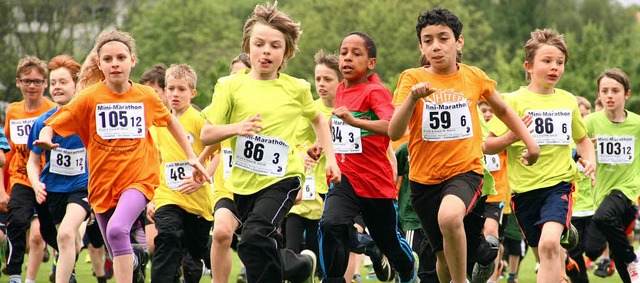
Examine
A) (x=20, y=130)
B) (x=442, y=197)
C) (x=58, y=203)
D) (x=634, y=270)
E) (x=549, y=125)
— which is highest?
(x=549, y=125)

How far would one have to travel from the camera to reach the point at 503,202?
12.6 m

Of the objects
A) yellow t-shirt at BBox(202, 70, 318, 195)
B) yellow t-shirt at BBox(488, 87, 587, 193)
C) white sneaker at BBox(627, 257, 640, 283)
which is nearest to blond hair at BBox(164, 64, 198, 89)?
yellow t-shirt at BBox(202, 70, 318, 195)

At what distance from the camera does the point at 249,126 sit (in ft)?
25.3

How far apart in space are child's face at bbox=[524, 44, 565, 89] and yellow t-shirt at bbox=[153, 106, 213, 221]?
3082 mm

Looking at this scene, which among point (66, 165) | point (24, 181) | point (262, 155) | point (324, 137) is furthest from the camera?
point (24, 181)

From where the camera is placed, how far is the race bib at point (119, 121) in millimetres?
8859

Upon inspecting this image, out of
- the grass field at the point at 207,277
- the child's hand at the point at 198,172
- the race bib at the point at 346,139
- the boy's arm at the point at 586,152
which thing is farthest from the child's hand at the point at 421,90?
the grass field at the point at 207,277

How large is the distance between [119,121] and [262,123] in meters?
1.34

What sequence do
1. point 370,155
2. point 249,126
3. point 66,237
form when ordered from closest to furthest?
point 249,126 < point 370,155 < point 66,237

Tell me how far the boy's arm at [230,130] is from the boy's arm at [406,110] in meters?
0.97

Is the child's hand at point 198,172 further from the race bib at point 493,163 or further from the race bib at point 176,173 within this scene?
the race bib at point 493,163

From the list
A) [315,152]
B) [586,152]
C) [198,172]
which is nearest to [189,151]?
[198,172]

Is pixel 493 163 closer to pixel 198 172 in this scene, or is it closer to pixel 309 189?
pixel 309 189

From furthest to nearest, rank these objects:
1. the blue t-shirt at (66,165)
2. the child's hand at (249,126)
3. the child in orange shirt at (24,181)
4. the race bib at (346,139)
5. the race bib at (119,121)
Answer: the child in orange shirt at (24,181) → the blue t-shirt at (66,165) → the race bib at (346,139) → the race bib at (119,121) → the child's hand at (249,126)
